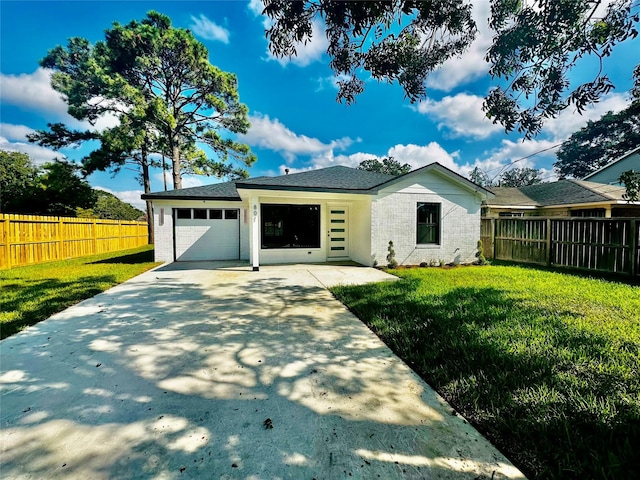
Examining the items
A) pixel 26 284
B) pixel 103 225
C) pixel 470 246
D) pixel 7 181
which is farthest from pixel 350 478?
pixel 7 181

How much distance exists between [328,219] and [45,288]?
825 centimetres

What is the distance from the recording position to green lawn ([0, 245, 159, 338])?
4175 millimetres

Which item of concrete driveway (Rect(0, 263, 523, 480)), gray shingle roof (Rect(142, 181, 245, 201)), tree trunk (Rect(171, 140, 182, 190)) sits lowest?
concrete driveway (Rect(0, 263, 523, 480))

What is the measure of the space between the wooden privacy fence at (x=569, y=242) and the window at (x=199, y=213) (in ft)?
38.9

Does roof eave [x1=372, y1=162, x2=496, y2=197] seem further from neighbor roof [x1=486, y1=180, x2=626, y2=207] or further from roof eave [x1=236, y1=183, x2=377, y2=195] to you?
neighbor roof [x1=486, y1=180, x2=626, y2=207]

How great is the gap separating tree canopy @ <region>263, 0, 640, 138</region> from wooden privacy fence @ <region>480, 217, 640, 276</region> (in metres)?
5.99

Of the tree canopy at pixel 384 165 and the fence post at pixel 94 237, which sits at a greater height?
the tree canopy at pixel 384 165

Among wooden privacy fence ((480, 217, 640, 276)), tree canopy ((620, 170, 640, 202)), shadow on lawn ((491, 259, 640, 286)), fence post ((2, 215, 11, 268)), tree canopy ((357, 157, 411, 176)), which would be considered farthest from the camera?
tree canopy ((357, 157, 411, 176))

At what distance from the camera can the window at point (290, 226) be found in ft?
32.4

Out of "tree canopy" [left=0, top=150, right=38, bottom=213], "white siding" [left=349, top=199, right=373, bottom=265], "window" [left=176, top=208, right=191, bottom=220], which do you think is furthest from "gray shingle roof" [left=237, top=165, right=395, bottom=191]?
"tree canopy" [left=0, top=150, right=38, bottom=213]

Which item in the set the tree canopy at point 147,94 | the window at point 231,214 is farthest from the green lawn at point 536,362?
the tree canopy at point 147,94

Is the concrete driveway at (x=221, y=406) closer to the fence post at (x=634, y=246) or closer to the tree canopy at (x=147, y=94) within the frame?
the fence post at (x=634, y=246)

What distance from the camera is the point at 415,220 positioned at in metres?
9.62

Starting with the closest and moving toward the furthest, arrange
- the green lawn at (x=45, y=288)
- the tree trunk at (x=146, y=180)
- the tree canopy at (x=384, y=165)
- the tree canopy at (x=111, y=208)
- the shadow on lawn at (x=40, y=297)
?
the shadow on lawn at (x=40, y=297) < the green lawn at (x=45, y=288) < the tree trunk at (x=146, y=180) < the tree canopy at (x=111, y=208) < the tree canopy at (x=384, y=165)
